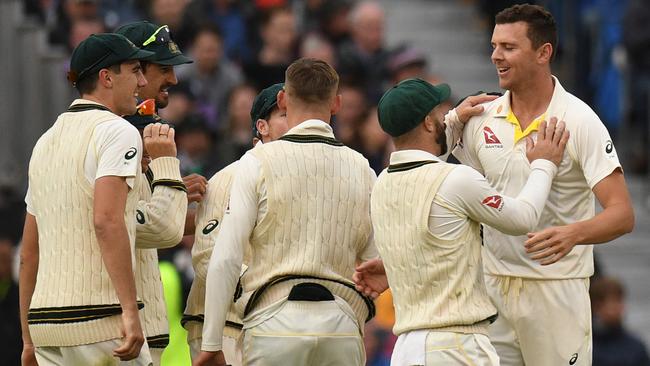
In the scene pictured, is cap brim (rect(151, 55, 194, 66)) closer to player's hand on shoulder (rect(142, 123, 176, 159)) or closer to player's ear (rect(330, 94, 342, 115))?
player's hand on shoulder (rect(142, 123, 176, 159))

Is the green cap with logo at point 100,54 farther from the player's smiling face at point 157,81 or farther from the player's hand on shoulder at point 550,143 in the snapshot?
the player's hand on shoulder at point 550,143

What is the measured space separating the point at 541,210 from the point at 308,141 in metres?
1.05

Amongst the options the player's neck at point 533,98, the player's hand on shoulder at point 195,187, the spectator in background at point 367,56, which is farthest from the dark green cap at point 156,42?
the spectator in background at point 367,56

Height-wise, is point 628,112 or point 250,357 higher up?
point 250,357

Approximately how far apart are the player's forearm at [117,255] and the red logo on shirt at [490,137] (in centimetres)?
180

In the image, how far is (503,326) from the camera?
7738mm

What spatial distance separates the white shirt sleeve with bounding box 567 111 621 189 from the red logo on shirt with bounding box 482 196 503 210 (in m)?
0.61

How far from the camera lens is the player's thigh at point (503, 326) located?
303 inches

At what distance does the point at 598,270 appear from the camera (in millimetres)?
12414

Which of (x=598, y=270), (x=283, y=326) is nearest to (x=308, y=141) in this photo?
(x=283, y=326)

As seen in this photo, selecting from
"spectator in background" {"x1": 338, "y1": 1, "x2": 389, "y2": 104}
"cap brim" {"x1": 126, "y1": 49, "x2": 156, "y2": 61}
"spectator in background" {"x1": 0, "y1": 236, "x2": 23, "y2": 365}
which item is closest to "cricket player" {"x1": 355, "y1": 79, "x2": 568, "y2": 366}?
"cap brim" {"x1": 126, "y1": 49, "x2": 156, "y2": 61}

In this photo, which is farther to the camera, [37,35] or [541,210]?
[37,35]

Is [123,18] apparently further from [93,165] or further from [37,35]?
[93,165]

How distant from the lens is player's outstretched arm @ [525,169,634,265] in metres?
7.14
